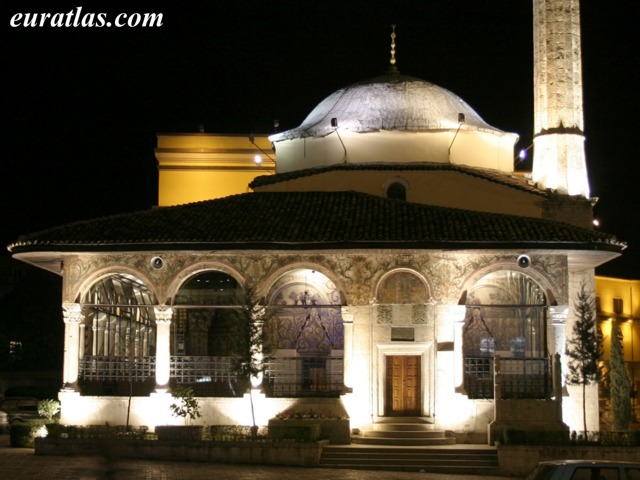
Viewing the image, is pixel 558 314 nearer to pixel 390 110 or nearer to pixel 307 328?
pixel 307 328

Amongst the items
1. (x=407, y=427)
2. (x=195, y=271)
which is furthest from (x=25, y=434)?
(x=407, y=427)

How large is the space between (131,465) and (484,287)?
11.7 m

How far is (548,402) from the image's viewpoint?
27062 millimetres

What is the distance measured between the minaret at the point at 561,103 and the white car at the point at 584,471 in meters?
18.1

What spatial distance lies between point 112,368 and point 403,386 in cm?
685

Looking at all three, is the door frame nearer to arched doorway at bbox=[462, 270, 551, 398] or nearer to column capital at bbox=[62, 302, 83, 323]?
arched doorway at bbox=[462, 270, 551, 398]

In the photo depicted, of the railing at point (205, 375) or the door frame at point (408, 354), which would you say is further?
the railing at point (205, 375)

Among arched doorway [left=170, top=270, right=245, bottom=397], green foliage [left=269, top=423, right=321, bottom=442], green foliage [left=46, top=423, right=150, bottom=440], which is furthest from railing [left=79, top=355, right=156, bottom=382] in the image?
arched doorway [left=170, top=270, right=245, bottom=397]

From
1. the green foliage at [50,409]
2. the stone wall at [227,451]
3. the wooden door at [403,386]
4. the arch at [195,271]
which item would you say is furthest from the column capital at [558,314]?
the green foliage at [50,409]

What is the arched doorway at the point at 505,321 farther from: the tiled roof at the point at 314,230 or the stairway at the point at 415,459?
the stairway at the point at 415,459

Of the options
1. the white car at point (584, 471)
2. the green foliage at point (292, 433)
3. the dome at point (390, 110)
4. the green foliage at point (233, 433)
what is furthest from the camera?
the dome at point (390, 110)

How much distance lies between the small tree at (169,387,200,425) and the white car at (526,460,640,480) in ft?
42.5

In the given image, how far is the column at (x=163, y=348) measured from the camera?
28.5m

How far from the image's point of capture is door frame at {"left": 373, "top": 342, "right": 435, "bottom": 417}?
28.5 metres
